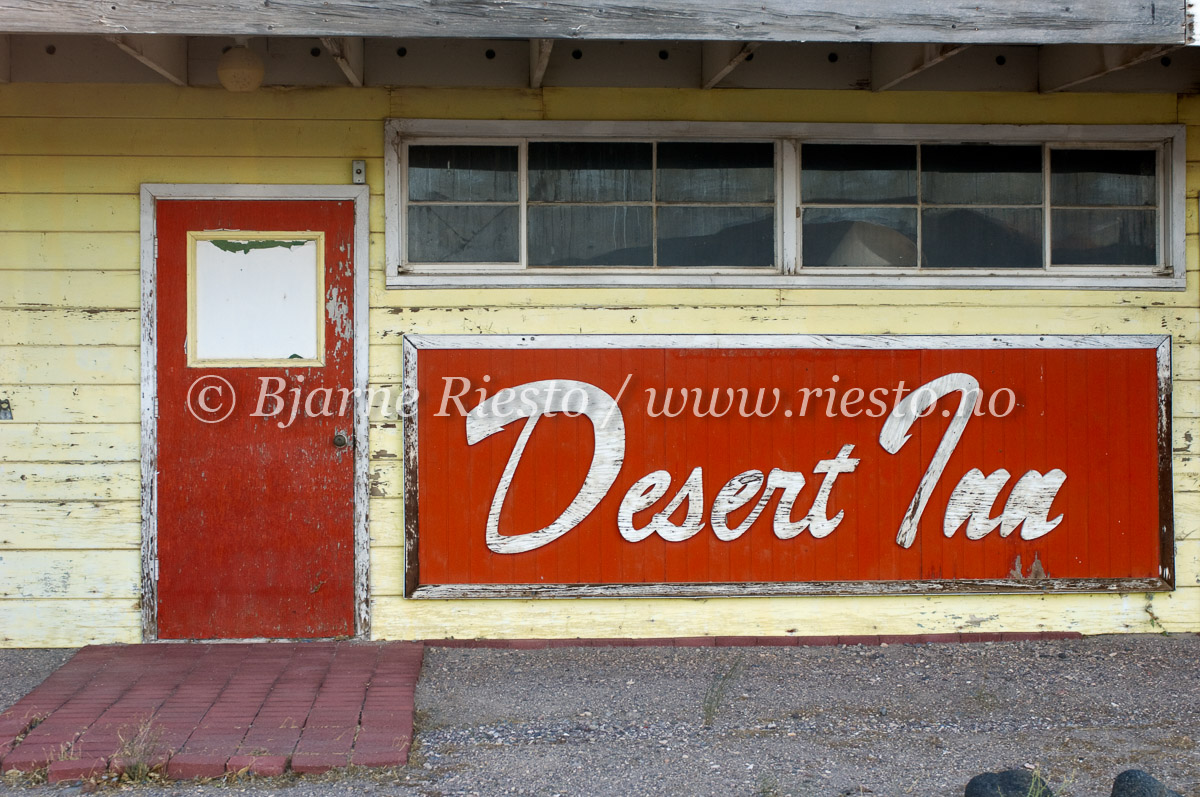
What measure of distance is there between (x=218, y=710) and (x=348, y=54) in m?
3.15

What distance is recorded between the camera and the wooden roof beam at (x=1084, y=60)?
4.95 m

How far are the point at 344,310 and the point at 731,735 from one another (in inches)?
115

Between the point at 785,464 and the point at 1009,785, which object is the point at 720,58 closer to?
the point at 785,464

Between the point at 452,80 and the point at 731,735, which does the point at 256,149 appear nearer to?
the point at 452,80

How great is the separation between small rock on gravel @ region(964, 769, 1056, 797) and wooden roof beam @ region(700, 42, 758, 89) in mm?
3291

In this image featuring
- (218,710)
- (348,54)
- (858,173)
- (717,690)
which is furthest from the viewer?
(858,173)

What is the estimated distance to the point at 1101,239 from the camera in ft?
18.8

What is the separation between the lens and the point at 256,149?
5438mm

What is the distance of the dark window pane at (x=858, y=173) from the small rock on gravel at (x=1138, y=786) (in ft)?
10.7

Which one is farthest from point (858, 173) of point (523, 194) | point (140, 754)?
point (140, 754)

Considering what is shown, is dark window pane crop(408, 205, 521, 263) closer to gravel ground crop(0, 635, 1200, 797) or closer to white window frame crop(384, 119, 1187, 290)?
white window frame crop(384, 119, 1187, 290)

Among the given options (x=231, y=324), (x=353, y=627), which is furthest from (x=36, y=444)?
(x=353, y=627)

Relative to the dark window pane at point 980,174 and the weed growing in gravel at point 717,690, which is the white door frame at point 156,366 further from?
the dark window pane at point 980,174

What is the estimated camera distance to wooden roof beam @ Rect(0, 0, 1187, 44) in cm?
437
